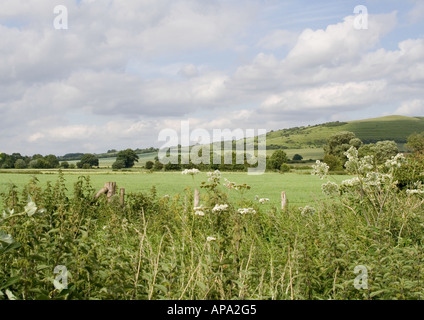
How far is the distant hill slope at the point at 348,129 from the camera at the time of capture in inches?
4003

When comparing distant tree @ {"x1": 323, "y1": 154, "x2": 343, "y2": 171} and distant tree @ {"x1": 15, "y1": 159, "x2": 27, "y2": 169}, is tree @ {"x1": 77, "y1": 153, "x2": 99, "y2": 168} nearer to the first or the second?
distant tree @ {"x1": 15, "y1": 159, "x2": 27, "y2": 169}

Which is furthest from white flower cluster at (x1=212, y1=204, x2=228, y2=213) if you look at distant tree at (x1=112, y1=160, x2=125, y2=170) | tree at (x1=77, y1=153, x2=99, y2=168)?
tree at (x1=77, y1=153, x2=99, y2=168)

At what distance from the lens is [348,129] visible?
116750mm

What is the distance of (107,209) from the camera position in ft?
38.3

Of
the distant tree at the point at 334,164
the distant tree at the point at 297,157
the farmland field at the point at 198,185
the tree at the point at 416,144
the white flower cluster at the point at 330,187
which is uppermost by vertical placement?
the tree at the point at 416,144

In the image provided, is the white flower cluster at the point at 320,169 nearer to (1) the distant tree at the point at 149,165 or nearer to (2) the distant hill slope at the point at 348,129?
(1) the distant tree at the point at 149,165

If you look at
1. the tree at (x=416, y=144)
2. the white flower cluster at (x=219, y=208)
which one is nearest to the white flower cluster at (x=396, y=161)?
the white flower cluster at (x=219, y=208)

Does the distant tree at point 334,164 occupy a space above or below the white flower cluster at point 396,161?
below

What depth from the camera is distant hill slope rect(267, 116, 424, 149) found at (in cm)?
10169

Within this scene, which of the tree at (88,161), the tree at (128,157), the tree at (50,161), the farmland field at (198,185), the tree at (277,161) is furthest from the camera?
the tree at (277,161)

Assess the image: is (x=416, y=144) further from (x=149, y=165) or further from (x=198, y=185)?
(x=198, y=185)

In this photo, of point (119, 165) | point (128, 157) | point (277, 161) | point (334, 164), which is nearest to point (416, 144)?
point (334, 164)
